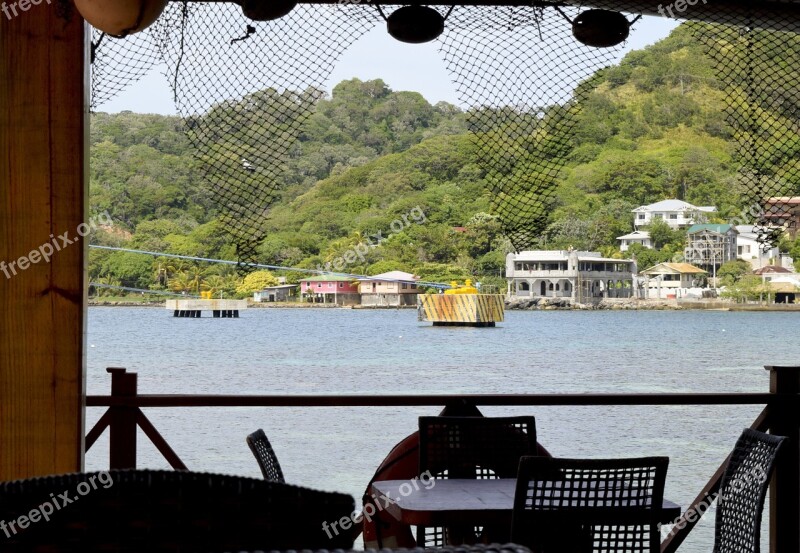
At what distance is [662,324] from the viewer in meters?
47.2

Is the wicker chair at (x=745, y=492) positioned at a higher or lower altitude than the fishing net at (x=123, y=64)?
lower

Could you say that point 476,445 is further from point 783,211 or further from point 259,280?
point 259,280

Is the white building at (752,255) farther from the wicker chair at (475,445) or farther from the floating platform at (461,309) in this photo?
the wicker chair at (475,445)

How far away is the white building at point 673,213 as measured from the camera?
15.8m

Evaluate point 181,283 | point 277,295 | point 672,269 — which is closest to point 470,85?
point 181,283

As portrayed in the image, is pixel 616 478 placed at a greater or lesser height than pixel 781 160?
lesser

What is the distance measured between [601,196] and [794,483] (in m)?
10.1

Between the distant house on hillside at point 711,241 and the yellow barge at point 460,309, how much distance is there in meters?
13.8

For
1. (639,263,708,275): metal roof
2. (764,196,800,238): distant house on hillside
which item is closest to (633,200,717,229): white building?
(764,196,800,238): distant house on hillside

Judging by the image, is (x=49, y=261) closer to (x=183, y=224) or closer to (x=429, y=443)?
(x=429, y=443)

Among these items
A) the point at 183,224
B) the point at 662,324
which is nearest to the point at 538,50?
the point at 183,224

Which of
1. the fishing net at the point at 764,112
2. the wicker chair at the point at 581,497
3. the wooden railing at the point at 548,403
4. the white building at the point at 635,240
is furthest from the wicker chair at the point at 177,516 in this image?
the white building at the point at 635,240

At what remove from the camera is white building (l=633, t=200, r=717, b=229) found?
51.7 feet

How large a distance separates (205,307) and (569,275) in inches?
796
